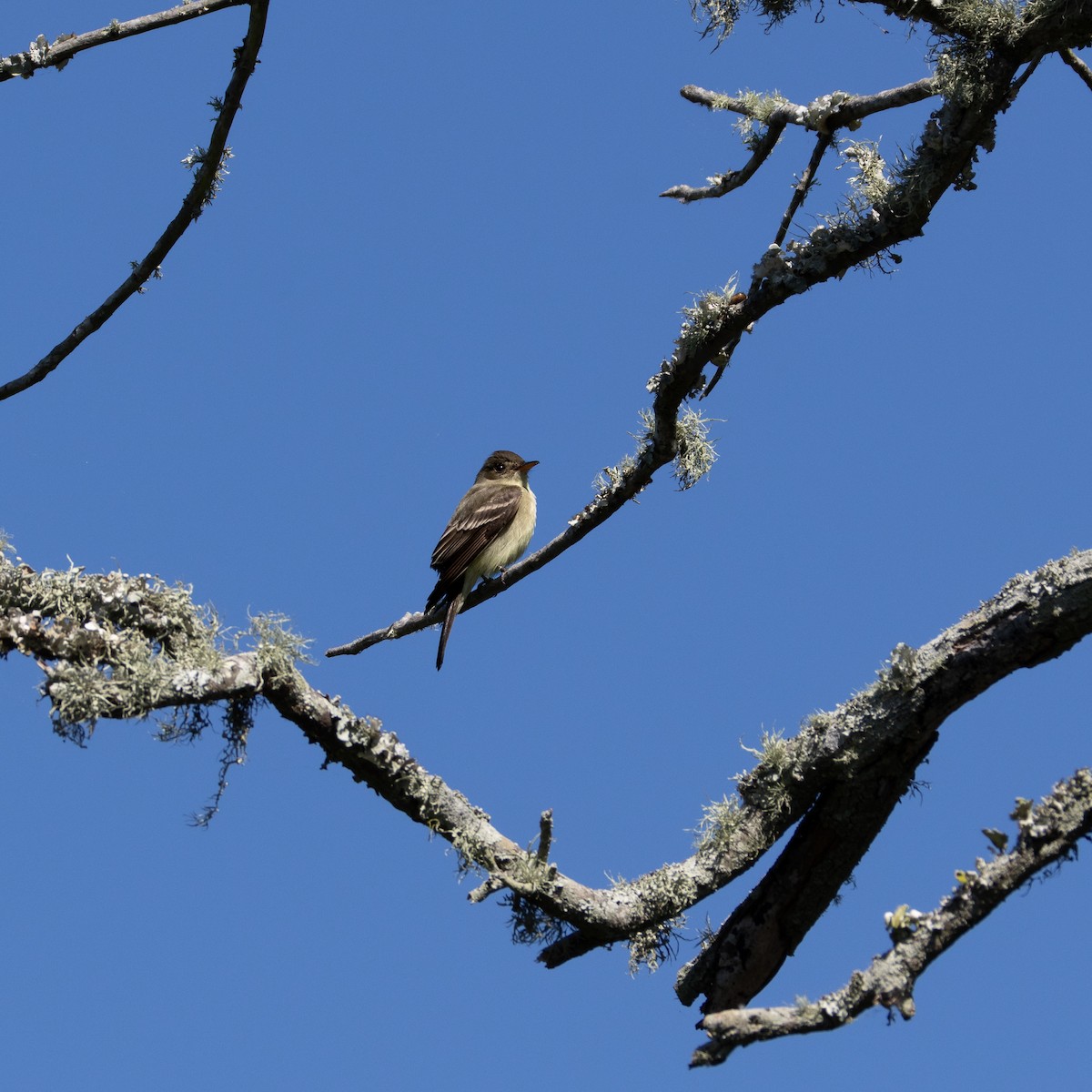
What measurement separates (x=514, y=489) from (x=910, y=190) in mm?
5005

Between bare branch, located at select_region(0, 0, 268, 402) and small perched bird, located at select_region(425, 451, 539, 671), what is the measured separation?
302 centimetres

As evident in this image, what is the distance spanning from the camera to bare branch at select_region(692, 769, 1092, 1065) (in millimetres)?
3242

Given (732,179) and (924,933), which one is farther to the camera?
(732,179)

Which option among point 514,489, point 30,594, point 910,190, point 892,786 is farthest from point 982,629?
point 514,489

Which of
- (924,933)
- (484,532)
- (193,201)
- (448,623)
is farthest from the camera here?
(484,532)

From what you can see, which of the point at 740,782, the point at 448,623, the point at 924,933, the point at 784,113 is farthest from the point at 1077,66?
the point at 448,623

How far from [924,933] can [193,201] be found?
12.9ft

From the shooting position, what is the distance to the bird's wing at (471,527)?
7988 millimetres

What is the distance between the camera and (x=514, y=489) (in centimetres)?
922

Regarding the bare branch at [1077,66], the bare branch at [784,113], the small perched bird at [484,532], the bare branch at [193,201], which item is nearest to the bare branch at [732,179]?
the bare branch at [784,113]

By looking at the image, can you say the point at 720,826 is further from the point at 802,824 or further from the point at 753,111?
the point at 753,111

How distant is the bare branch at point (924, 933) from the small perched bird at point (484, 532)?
4437 mm

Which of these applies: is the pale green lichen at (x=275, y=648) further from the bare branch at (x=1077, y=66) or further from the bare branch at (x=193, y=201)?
the bare branch at (x=1077, y=66)

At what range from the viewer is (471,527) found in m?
8.51
